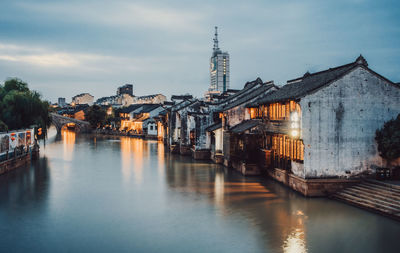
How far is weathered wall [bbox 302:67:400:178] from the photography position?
20.4 meters

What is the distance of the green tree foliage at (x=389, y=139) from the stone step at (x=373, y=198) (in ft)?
10.1

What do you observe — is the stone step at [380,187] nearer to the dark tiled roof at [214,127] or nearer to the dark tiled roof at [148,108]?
the dark tiled roof at [214,127]

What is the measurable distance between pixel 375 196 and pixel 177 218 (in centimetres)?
1109

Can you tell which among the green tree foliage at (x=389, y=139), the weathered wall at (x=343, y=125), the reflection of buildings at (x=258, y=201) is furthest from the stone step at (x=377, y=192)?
the reflection of buildings at (x=258, y=201)

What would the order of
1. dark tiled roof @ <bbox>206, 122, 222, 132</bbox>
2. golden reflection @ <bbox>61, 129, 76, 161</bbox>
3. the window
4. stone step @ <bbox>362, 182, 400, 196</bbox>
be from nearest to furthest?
stone step @ <bbox>362, 182, 400, 196</bbox> < the window < dark tiled roof @ <bbox>206, 122, 222, 132</bbox> < golden reflection @ <bbox>61, 129, 76, 161</bbox>

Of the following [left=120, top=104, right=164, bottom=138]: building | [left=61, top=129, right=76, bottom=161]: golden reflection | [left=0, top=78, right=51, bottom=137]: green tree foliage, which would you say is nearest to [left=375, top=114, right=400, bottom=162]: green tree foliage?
[left=61, top=129, right=76, bottom=161]: golden reflection

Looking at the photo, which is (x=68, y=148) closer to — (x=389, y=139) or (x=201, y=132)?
(x=201, y=132)

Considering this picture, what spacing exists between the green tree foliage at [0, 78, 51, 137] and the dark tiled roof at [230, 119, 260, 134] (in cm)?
2547

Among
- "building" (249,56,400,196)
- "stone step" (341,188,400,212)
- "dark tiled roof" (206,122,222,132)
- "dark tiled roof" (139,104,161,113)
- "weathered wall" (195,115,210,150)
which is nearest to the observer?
"stone step" (341,188,400,212)

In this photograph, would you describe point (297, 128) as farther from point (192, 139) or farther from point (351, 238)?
point (192, 139)

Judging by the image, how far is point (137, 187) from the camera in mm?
24578

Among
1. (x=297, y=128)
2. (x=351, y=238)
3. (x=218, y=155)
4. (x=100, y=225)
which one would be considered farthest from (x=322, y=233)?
(x=218, y=155)

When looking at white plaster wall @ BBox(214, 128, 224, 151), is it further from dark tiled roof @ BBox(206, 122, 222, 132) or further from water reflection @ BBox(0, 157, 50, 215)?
water reflection @ BBox(0, 157, 50, 215)

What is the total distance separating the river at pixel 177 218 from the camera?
13.3 metres
